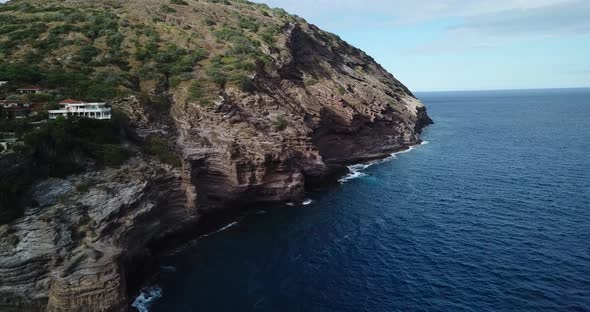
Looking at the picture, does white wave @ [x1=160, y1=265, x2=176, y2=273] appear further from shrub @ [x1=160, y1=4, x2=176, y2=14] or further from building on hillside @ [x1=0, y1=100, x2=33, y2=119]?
shrub @ [x1=160, y1=4, x2=176, y2=14]

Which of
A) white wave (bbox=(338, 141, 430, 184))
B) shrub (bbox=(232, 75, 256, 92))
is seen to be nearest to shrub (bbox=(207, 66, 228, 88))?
shrub (bbox=(232, 75, 256, 92))

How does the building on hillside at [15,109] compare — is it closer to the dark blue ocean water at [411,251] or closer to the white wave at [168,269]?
the white wave at [168,269]

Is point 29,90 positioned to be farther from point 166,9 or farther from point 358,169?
point 358,169

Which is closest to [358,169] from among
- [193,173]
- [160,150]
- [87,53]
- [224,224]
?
[224,224]

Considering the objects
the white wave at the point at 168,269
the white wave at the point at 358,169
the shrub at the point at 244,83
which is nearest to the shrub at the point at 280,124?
the shrub at the point at 244,83

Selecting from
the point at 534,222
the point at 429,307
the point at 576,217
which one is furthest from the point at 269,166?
the point at 576,217


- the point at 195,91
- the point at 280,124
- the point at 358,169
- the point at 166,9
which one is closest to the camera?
the point at 195,91

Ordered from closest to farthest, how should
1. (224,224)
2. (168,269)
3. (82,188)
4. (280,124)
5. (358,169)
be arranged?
(82,188)
(168,269)
(224,224)
(280,124)
(358,169)
